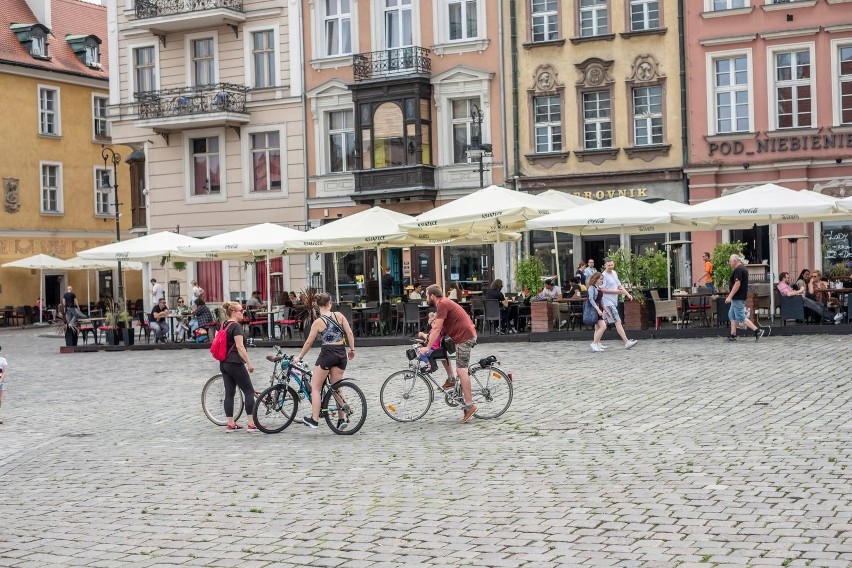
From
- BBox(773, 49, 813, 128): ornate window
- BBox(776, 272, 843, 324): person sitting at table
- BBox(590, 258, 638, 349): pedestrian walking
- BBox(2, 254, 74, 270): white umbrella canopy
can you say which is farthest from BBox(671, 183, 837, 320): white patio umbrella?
BBox(2, 254, 74, 270): white umbrella canopy

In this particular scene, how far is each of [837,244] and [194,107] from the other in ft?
70.4

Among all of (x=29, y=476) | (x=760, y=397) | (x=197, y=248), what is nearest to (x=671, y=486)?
(x=760, y=397)

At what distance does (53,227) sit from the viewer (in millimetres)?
54312

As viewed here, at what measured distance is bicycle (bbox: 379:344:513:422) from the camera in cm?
1568

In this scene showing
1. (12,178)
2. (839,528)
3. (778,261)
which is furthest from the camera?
(12,178)

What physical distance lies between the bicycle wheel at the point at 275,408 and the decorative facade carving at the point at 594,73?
24.1 metres

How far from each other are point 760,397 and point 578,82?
2323cm

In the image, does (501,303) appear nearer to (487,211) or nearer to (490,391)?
(487,211)

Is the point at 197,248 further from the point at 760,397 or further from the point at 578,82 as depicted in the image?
the point at 760,397

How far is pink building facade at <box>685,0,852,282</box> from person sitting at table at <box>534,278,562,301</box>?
8656 millimetres

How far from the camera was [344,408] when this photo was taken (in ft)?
48.7

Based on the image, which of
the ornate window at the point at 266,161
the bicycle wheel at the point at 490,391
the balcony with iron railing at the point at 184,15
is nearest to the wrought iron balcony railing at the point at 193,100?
the ornate window at the point at 266,161

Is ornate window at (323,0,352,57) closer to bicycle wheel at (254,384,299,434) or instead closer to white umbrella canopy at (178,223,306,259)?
white umbrella canopy at (178,223,306,259)

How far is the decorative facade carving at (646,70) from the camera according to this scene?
3678 centimetres
